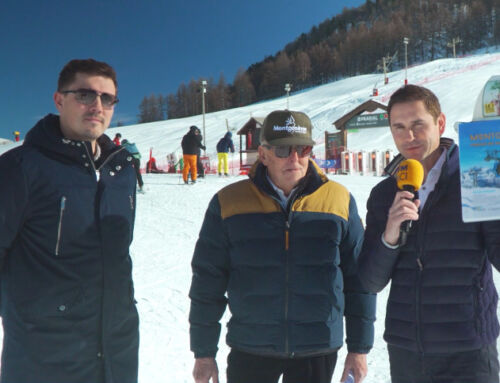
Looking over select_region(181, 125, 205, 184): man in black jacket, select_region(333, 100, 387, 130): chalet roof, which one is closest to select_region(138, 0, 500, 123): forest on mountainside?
select_region(333, 100, 387, 130): chalet roof

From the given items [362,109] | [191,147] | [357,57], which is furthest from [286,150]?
[357,57]

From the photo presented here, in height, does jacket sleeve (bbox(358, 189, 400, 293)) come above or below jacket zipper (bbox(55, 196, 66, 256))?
below

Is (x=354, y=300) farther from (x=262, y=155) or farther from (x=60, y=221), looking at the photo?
(x=60, y=221)

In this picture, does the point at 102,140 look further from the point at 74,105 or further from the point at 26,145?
the point at 26,145

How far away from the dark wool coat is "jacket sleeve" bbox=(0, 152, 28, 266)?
83 cm

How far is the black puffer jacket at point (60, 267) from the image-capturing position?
1805 mm

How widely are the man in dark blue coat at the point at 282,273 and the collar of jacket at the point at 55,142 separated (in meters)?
0.69

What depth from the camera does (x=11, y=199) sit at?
5.78 ft

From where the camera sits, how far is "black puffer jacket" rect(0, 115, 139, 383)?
180 cm

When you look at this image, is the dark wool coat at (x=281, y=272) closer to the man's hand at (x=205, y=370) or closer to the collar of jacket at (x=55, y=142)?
the man's hand at (x=205, y=370)

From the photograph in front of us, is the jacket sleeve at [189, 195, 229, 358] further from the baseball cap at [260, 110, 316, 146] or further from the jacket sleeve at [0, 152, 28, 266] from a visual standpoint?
the jacket sleeve at [0, 152, 28, 266]

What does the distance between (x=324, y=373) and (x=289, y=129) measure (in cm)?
118

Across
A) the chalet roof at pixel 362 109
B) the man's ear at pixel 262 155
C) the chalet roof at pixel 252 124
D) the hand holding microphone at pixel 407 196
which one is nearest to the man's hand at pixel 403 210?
the hand holding microphone at pixel 407 196

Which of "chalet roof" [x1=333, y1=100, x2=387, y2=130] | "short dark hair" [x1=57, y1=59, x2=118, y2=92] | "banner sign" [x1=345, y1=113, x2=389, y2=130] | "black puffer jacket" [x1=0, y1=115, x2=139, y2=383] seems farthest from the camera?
"chalet roof" [x1=333, y1=100, x2=387, y2=130]
